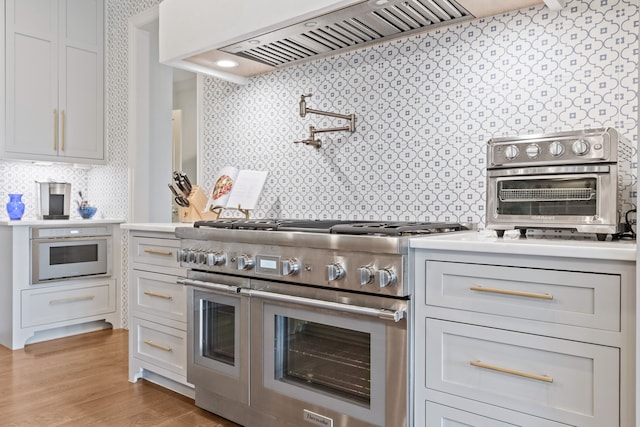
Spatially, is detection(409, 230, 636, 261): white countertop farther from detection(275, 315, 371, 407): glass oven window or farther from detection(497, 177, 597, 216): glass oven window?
detection(275, 315, 371, 407): glass oven window

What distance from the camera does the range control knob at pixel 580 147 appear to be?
1477 mm

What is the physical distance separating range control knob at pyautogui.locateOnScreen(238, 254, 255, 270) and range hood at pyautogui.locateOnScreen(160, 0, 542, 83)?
104 cm

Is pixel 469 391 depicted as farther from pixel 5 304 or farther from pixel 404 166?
pixel 5 304

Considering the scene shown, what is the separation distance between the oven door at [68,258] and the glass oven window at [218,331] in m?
1.92

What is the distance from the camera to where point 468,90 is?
211 cm

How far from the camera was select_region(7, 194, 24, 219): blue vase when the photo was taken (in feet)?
11.9

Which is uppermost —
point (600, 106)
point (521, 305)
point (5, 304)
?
point (600, 106)

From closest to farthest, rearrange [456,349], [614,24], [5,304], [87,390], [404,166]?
[456,349]
[614,24]
[404,166]
[87,390]
[5,304]

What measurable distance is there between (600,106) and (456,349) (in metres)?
1.07

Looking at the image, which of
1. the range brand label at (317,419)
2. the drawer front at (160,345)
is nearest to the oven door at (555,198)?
the range brand label at (317,419)

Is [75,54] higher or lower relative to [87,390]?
higher

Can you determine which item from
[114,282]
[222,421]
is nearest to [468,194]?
[222,421]

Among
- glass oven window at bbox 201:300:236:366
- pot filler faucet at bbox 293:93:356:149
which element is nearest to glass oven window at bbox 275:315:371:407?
glass oven window at bbox 201:300:236:366

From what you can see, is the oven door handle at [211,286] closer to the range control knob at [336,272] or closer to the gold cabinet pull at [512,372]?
the range control knob at [336,272]
